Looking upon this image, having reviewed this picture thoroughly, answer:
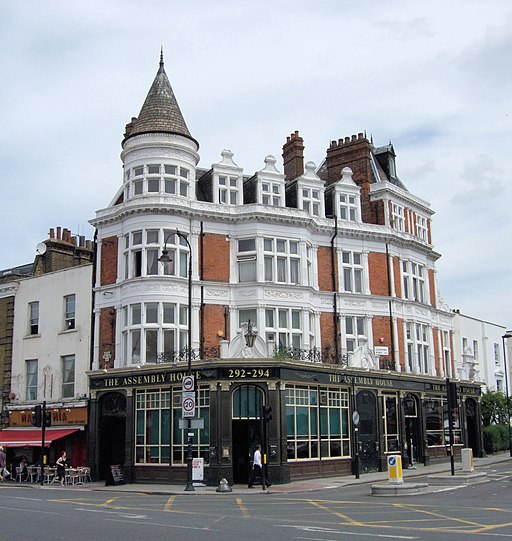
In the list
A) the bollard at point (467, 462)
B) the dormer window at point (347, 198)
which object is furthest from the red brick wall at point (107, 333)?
the bollard at point (467, 462)

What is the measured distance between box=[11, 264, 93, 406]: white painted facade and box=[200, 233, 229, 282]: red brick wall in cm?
679

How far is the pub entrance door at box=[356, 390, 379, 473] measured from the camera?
39.4 metres

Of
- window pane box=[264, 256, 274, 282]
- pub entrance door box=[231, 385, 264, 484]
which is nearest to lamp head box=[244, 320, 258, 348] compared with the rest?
pub entrance door box=[231, 385, 264, 484]

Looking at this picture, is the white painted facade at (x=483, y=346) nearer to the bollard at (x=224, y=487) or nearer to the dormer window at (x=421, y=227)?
the dormer window at (x=421, y=227)

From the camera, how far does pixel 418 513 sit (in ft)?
65.1

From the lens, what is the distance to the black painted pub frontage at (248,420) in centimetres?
3391

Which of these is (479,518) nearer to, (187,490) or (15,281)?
(187,490)

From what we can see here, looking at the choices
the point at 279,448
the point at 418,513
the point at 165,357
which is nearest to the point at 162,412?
the point at 165,357

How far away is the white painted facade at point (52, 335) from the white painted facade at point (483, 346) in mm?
29914

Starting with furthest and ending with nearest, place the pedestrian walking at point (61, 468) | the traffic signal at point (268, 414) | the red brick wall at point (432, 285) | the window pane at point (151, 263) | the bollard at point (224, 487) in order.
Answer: the red brick wall at point (432, 285) → the window pane at point (151, 263) → the pedestrian walking at point (61, 468) → the traffic signal at point (268, 414) → the bollard at point (224, 487)

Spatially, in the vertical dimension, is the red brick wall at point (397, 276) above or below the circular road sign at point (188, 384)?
above

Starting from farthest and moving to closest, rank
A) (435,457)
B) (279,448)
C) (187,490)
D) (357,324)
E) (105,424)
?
(435,457)
(357,324)
(105,424)
(279,448)
(187,490)

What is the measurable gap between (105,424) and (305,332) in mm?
11247

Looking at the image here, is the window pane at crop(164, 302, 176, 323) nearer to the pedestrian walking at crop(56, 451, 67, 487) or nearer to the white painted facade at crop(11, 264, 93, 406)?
the white painted facade at crop(11, 264, 93, 406)
